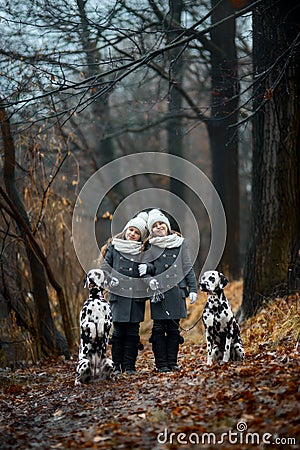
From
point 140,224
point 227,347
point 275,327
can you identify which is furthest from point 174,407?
point 275,327

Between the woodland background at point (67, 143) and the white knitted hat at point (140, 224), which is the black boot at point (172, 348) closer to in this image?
the white knitted hat at point (140, 224)

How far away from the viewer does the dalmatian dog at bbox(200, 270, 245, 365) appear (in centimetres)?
791

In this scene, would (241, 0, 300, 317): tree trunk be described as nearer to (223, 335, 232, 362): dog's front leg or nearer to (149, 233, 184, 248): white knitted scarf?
(149, 233, 184, 248): white knitted scarf

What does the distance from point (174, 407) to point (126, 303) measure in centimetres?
262

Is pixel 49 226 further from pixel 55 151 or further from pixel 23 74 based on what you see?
pixel 23 74

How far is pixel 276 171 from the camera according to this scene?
10.9 meters

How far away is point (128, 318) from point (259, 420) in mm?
3523

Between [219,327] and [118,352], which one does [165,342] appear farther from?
[219,327]

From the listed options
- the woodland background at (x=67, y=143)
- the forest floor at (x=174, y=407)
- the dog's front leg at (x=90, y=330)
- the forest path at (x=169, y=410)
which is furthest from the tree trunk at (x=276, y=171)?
the dog's front leg at (x=90, y=330)

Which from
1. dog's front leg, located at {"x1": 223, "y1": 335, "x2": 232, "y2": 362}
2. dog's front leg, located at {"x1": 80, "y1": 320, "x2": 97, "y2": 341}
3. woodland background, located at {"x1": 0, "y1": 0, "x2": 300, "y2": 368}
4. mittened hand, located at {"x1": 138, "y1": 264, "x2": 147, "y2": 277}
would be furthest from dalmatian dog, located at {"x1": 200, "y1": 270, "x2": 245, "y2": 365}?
woodland background, located at {"x1": 0, "y1": 0, "x2": 300, "y2": 368}

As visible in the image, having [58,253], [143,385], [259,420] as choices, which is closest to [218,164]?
[58,253]

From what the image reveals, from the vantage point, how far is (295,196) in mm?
10875

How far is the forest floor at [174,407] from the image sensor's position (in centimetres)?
534

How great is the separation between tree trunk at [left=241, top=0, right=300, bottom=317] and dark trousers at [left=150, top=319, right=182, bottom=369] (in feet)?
8.31
